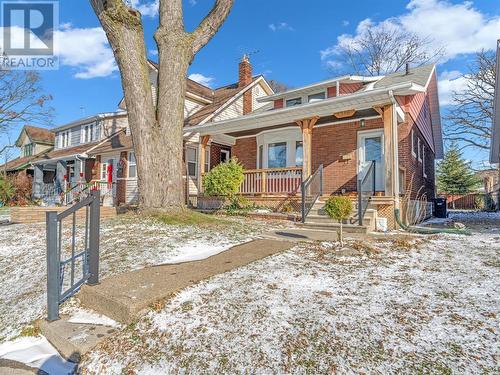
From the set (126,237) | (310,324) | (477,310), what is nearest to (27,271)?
(126,237)

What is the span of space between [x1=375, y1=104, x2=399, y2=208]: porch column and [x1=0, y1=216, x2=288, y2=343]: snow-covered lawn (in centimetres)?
367

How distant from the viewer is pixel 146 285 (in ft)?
11.0

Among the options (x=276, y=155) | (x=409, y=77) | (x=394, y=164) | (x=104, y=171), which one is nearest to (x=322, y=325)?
(x=394, y=164)

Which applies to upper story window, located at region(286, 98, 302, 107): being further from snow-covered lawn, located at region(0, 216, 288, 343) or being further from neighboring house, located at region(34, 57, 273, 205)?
snow-covered lawn, located at region(0, 216, 288, 343)

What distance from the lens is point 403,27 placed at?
25.5 meters

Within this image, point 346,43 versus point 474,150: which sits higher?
point 346,43

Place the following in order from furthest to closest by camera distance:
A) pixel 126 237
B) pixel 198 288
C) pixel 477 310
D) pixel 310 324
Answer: pixel 126 237, pixel 198 288, pixel 477 310, pixel 310 324

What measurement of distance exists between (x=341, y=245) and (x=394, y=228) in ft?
11.5

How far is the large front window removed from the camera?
42.6ft

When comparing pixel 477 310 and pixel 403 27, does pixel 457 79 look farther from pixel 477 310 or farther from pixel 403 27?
pixel 477 310

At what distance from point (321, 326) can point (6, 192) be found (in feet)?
69.1

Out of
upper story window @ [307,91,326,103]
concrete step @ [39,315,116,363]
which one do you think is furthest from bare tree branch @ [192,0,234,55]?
concrete step @ [39,315,116,363]

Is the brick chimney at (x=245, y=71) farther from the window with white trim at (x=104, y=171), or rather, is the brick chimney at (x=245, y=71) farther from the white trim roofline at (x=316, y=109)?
the window with white trim at (x=104, y=171)

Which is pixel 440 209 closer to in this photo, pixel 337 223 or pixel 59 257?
pixel 337 223
